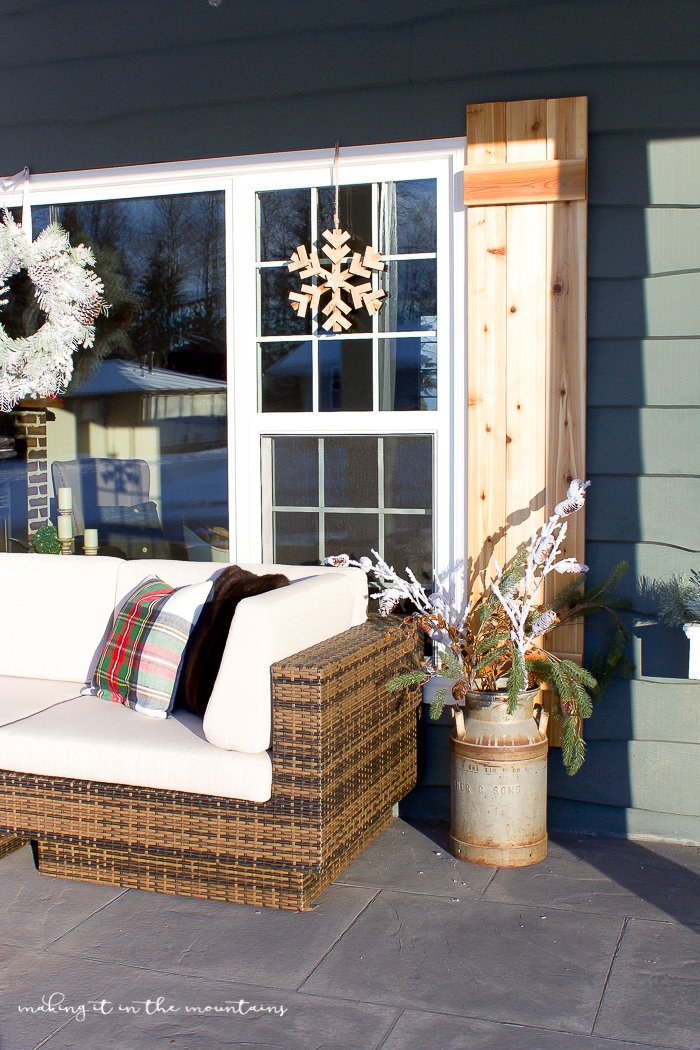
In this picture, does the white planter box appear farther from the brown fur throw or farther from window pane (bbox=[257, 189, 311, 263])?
window pane (bbox=[257, 189, 311, 263])

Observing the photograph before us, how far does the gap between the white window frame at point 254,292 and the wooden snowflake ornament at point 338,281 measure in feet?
0.62

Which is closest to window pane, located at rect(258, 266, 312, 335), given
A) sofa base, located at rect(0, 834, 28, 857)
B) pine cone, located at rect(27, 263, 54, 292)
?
pine cone, located at rect(27, 263, 54, 292)

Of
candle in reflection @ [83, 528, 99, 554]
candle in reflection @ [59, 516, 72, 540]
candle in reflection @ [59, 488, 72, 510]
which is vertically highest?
candle in reflection @ [59, 488, 72, 510]

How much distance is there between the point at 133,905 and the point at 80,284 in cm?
228

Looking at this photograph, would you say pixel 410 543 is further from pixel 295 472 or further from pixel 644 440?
pixel 644 440

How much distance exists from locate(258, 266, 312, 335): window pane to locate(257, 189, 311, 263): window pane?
6cm

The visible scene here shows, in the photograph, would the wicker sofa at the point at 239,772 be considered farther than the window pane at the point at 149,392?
No

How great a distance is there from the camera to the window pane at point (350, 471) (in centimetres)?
333

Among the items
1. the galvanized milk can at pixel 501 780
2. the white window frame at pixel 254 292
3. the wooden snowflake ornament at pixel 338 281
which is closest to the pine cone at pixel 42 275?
the white window frame at pixel 254 292

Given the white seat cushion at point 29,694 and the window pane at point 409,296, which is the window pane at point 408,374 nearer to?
the window pane at point 409,296

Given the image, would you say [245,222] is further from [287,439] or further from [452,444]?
[452,444]

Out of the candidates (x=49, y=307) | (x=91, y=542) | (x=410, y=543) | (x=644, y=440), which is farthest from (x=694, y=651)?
(x=49, y=307)

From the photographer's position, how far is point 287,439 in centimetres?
342

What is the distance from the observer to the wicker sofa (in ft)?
7.93
